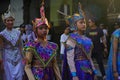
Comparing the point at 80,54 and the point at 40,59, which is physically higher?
the point at 40,59

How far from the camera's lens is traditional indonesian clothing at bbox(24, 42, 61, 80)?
5809mm

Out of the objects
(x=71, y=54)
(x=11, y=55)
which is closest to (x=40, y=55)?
(x=71, y=54)

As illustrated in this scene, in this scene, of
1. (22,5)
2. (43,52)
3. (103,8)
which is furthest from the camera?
(22,5)

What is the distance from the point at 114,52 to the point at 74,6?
13010mm

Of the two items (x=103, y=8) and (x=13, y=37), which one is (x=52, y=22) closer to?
(x=103, y=8)

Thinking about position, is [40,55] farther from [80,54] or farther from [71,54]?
[80,54]

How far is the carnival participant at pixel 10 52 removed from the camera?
27.3 feet

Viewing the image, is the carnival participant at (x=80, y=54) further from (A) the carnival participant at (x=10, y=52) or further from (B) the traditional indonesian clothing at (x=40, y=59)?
(A) the carnival participant at (x=10, y=52)

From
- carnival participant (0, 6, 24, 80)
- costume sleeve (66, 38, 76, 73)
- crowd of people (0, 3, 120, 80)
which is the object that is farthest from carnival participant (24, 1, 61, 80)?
carnival participant (0, 6, 24, 80)

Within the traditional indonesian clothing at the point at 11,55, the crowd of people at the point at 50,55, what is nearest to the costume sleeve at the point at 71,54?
the crowd of people at the point at 50,55

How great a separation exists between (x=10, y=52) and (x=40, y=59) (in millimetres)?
2662

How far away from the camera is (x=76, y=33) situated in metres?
7.00

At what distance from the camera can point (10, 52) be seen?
27.5 feet

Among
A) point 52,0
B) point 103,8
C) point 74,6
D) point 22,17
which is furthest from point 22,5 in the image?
point 103,8
